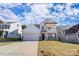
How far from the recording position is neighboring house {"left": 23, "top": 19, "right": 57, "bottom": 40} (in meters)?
3.61

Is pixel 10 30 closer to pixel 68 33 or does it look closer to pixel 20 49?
pixel 20 49

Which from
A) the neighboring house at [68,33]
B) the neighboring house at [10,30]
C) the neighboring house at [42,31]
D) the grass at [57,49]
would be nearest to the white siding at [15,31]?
the neighboring house at [10,30]

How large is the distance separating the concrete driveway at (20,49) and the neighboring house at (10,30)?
17 cm

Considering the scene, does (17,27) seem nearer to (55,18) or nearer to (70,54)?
(55,18)

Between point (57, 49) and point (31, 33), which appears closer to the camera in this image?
point (57, 49)

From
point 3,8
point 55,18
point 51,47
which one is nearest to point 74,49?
point 51,47

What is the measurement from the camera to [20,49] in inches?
140

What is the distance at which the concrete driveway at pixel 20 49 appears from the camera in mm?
3536

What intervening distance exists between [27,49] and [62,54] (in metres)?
0.61

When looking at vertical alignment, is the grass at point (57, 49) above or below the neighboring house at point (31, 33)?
below

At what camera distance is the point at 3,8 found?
3.60 meters

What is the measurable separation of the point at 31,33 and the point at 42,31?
0.20 m

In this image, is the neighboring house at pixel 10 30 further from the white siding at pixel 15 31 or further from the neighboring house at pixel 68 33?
the neighboring house at pixel 68 33

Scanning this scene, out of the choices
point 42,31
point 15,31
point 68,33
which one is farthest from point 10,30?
point 68,33
